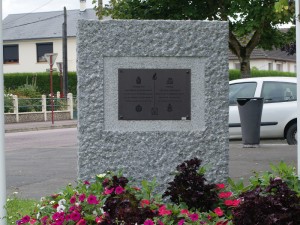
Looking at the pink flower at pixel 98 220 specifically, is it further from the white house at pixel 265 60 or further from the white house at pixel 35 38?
the white house at pixel 265 60

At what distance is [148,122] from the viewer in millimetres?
6484

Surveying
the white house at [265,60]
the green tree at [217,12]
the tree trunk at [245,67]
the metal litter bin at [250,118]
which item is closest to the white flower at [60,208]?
the metal litter bin at [250,118]

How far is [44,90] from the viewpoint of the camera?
160 ft

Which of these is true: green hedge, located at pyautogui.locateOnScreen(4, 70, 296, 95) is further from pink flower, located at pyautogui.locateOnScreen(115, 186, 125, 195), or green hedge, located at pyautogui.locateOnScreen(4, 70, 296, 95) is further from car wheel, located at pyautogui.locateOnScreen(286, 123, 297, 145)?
pink flower, located at pyautogui.locateOnScreen(115, 186, 125, 195)

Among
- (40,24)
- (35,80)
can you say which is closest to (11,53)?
(40,24)

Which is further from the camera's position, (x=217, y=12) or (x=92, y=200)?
(x=217, y=12)

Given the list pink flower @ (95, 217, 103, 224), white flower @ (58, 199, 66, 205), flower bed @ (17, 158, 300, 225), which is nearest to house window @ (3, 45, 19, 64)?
flower bed @ (17, 158, 300, 225)

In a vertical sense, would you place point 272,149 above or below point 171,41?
below

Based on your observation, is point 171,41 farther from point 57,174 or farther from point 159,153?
point 57,174

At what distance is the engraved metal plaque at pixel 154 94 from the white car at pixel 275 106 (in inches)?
384

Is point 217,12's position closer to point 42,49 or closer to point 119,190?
point 119,190

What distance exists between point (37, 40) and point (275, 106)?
161 ft

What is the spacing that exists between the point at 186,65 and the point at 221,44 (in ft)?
1.16

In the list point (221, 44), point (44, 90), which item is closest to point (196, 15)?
point (221, 44)
